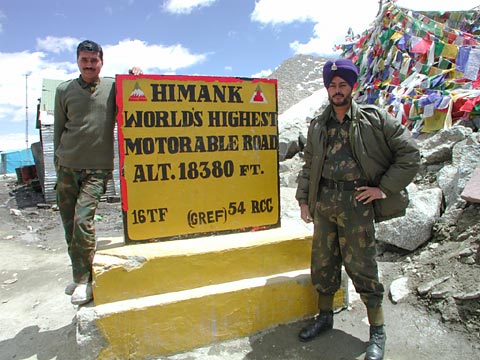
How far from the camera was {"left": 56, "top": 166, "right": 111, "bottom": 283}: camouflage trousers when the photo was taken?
2906 mm

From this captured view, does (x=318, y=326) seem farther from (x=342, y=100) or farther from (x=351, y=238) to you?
(x=342, y=100)

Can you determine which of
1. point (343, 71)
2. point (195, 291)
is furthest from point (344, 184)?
point (195, 291)

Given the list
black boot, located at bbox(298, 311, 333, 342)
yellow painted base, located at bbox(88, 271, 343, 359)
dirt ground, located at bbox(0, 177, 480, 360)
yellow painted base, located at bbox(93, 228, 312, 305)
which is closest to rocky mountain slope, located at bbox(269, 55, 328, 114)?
dirt ground, located at bbox(0, 177, 480, 360)

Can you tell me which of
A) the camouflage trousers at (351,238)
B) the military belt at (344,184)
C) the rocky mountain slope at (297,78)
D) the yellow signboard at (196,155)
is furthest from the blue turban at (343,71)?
the rocky mountain slope at (297,78)

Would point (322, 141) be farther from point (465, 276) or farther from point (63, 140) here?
point (63, 140)

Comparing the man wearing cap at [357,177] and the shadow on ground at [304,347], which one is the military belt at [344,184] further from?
the shadow on ground at [304,347]

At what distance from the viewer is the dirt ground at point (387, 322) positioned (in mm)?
2697

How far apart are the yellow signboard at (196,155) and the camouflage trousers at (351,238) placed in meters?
0.75

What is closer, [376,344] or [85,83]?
[376,344]

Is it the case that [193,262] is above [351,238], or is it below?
below

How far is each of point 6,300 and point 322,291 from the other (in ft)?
12.3

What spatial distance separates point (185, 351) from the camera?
109 inches

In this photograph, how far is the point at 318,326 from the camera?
9.45ft

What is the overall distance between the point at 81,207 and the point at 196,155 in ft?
3.31
